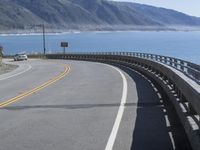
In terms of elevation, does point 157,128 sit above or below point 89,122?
above

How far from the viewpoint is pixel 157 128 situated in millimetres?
13406

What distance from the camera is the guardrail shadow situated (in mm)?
11188

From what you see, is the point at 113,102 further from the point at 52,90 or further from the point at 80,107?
the point at 52,90

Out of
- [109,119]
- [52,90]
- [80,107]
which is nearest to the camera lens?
[109,119]

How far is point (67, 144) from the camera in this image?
11.3m

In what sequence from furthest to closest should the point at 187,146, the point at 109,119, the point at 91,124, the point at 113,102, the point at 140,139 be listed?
the point at 113,102 → the point at 109,119 → the point at 91,124 → the point at 140,139 → the point at 187,146

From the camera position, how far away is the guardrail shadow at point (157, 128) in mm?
11188

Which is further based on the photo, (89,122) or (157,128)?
(89,122)

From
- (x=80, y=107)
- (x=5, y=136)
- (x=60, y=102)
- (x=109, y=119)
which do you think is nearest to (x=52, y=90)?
(x=60, y=102)

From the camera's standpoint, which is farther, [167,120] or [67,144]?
[167,120]

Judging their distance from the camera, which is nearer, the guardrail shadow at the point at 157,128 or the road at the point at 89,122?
the guardrail shadow at the point at 157,128

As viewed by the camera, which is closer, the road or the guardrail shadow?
→ the guardrail shadow

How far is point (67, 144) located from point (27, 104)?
794 cm

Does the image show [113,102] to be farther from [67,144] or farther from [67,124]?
[67,144]
